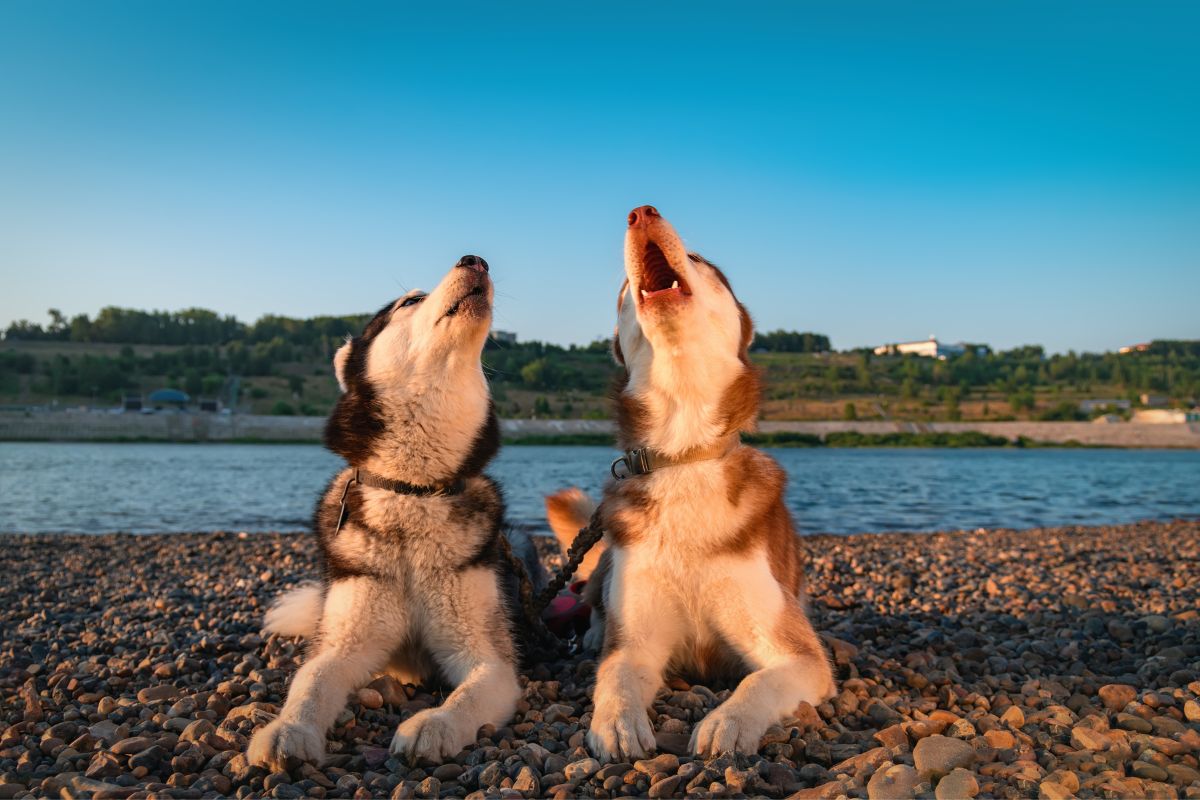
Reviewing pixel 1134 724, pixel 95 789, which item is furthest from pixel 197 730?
pixel 1134 724

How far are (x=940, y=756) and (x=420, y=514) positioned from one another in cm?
255

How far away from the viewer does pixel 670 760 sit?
2.86m

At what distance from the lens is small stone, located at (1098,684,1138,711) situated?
3678 mm

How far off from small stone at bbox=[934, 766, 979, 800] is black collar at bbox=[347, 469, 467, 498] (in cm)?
256

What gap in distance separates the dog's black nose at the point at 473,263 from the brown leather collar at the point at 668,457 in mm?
1292

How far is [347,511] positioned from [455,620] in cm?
82

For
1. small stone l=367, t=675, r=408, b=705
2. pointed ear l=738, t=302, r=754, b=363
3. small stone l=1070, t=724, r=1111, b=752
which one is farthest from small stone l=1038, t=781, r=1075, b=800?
small stone l=367, t=675, r=408, b=705

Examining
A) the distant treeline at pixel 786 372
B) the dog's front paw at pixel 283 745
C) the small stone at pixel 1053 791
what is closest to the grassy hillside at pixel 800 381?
the distant treeline at pixel 786 372

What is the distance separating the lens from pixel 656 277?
3.88m

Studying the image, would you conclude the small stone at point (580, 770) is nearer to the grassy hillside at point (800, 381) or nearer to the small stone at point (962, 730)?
the small stone at point (962, 730)

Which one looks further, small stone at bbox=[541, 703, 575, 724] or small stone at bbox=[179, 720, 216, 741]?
small stone at bbox=[541, 703, 575, 724]

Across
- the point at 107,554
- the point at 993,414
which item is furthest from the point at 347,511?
the point at 993,414

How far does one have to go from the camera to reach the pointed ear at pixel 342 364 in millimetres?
4250

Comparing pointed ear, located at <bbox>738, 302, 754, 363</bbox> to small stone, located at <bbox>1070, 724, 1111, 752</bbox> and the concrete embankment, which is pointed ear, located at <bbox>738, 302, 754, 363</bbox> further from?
the concrete embankment
